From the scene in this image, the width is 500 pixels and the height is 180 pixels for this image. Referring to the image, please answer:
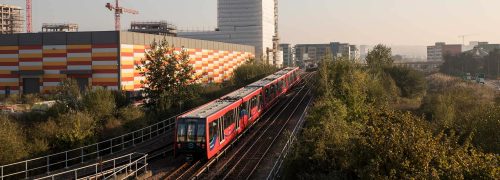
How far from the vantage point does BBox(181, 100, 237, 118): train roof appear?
2514cm

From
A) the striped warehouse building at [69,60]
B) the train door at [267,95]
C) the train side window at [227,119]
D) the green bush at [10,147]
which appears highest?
the striped warehouse building at [69,60]

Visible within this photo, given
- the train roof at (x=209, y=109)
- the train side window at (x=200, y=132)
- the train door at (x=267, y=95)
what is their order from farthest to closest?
the train door at (x=267, y=95)
the train roof at (x=209, y=109)
the train side window at (x=200, y=132)

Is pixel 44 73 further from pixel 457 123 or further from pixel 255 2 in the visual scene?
pixel 255 2

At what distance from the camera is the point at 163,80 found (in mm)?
39781

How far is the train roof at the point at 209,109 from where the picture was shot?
25.1 m

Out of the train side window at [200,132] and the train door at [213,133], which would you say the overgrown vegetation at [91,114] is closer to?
the train side window at [200,132]

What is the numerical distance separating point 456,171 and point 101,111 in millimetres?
25948

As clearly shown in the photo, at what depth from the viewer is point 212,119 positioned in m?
25.1

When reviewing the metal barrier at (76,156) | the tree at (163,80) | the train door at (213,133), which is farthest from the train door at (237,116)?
the tree at (163,80)

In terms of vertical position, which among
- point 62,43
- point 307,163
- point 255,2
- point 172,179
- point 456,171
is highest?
point 255,2

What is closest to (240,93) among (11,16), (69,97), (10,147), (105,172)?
(69,97)

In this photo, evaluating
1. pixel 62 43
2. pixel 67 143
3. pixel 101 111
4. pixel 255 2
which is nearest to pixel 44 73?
pixel 62 43

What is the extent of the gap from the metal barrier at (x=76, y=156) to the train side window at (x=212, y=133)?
6.44 metres

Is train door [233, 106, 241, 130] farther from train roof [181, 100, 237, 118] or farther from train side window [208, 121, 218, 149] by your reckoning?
train side window [208, 121, 218, 149]
